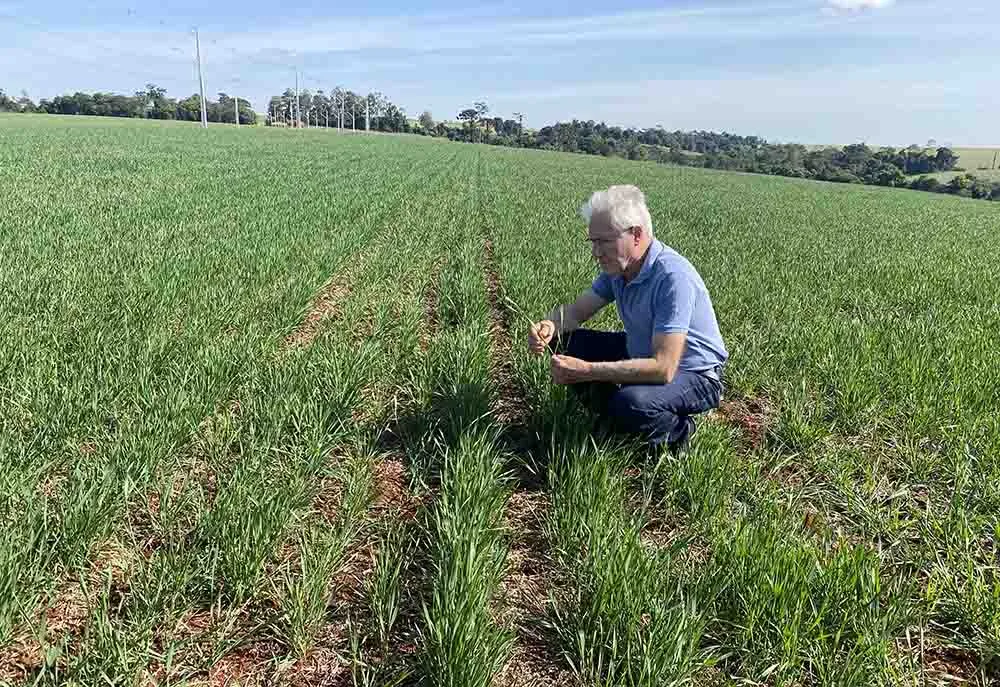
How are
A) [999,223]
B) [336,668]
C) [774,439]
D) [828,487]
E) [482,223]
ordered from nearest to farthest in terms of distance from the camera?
[336,668] → [828,487] → [774,439] → [482,223] → [999,223]

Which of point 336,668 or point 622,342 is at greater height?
point 622,342

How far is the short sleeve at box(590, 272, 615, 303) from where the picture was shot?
3.78 meters

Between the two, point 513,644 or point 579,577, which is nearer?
point 513,644

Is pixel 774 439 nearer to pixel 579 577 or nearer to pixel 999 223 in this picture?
pixel 579 577

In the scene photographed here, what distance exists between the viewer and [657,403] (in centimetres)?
328

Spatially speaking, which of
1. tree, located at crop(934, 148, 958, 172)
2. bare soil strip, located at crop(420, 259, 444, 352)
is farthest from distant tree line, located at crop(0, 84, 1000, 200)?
bare soil strip, located at crop(420, 259, 444, 352)

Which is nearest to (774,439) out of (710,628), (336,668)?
(710,628)

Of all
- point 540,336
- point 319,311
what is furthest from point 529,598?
point 319,311

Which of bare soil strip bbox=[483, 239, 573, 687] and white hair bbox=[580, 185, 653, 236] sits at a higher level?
white hair bbox=[580, 185, 653, 236]

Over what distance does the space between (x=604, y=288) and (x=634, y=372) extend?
2.73ft

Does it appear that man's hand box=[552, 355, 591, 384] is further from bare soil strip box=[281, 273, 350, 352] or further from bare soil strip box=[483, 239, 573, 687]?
bare soil strip box=[281, 273, 350, 352]

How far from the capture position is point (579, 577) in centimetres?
244

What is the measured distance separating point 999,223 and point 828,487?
24048 millimetres

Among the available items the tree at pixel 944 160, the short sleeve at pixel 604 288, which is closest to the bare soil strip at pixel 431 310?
the short sleeve at pixel 604 288
